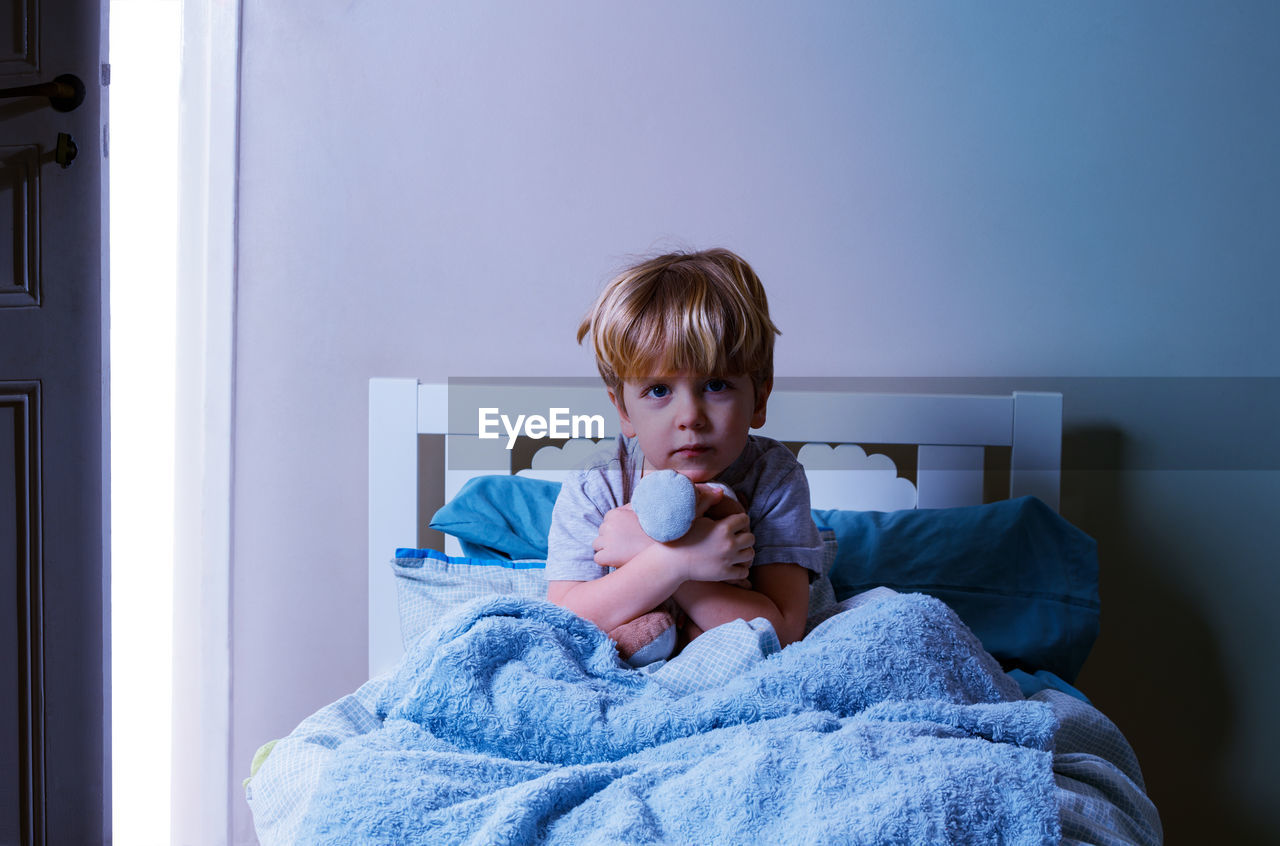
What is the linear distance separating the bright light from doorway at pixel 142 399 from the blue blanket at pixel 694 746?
72cm

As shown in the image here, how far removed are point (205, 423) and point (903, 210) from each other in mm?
974

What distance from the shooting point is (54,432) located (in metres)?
1.25

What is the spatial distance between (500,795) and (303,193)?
0.95m

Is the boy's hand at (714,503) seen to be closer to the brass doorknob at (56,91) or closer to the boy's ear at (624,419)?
the boy's ear at (624,419)

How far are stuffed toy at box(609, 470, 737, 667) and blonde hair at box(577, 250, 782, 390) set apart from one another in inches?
4.3

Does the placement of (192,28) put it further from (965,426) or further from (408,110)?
(965,426)

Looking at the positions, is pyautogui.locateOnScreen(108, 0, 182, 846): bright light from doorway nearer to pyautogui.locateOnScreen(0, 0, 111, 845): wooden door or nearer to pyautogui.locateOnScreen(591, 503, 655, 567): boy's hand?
pyautogui.locateOnScreen(0, 0, 111, 845): wooden door

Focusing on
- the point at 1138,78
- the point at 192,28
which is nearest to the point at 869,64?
the point at 1138,78

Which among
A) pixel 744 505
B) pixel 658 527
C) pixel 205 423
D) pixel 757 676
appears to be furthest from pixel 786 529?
pixel 205 423

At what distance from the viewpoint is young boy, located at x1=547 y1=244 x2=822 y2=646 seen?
2.64 ft

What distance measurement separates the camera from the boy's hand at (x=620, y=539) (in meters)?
0.83

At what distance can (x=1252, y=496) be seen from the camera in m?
1.15

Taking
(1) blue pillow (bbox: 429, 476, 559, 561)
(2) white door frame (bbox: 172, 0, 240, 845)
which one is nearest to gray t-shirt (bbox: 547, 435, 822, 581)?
(1) blue pillow (bbox: 429, 476, 559, 561)

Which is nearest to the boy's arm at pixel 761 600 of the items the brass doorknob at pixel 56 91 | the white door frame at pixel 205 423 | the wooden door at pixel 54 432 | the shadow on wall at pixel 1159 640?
the shadow on wall at pixel 1159 640
